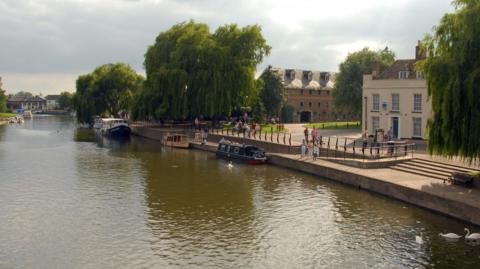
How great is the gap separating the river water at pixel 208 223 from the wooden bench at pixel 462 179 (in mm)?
3362

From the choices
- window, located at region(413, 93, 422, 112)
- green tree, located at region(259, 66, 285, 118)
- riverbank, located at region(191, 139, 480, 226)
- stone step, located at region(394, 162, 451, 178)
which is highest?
green tree, located at region(259, 66, 285, 118)

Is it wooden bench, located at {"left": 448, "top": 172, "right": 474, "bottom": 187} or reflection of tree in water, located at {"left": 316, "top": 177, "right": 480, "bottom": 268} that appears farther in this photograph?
wooden bench, located at {"left": 448, "top": 172, "right": 474, "bottom": 187}

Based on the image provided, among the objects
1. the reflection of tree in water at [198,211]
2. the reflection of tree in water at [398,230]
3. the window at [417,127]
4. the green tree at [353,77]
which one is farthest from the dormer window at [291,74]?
the reflection of tree in water at [398,230]

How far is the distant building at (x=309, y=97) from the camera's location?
4414 inches

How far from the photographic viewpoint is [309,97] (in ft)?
373

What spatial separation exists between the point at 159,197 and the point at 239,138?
28344 mm

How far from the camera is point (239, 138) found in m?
60.8

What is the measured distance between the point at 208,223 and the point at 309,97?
8966cm

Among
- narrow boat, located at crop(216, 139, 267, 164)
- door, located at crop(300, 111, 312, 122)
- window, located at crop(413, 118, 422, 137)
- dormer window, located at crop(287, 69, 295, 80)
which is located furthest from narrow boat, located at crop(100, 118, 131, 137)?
window, located at crop(413, 118, 422, 137)

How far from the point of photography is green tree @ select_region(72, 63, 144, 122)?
100938 millimetres

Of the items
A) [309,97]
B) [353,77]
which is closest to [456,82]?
[353,77]

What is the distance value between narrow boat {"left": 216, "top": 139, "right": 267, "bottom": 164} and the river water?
190 inches

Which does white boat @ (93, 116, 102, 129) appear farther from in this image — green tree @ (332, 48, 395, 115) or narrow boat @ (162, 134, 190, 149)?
green tree @ (332, 48, 395, 115)

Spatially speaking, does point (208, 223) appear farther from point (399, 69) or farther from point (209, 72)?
point (209, 72)
